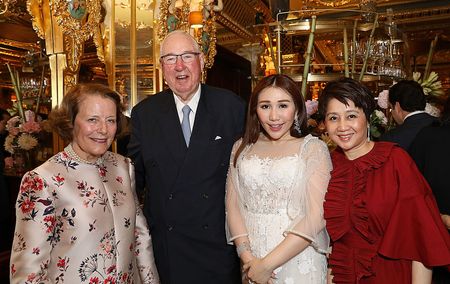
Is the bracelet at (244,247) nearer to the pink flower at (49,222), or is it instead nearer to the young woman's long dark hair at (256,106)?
the young woman's long dark hair at (256,106)

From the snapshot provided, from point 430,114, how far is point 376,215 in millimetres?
2154

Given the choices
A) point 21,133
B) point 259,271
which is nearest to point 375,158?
point 259,271

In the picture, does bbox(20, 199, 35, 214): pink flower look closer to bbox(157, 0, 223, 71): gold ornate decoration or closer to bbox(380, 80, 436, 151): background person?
bbox(380, 80, 436, 151): background person

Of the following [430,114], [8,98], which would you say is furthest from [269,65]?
[8,98]

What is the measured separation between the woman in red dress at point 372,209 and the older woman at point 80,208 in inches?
35.6

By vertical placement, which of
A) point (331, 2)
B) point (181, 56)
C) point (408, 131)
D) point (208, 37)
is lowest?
point (408, 131)

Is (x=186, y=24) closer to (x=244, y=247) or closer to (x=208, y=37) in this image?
(x=208, y=37)

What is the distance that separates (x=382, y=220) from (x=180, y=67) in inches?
50.2

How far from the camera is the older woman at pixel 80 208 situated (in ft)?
5.51

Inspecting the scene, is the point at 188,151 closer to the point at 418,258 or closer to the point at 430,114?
the point at 418,258

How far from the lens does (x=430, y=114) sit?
12.1ft

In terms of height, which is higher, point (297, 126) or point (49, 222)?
point (297, 126)

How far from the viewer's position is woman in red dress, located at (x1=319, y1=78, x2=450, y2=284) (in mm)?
1845

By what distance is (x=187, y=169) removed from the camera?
238 centimetres
